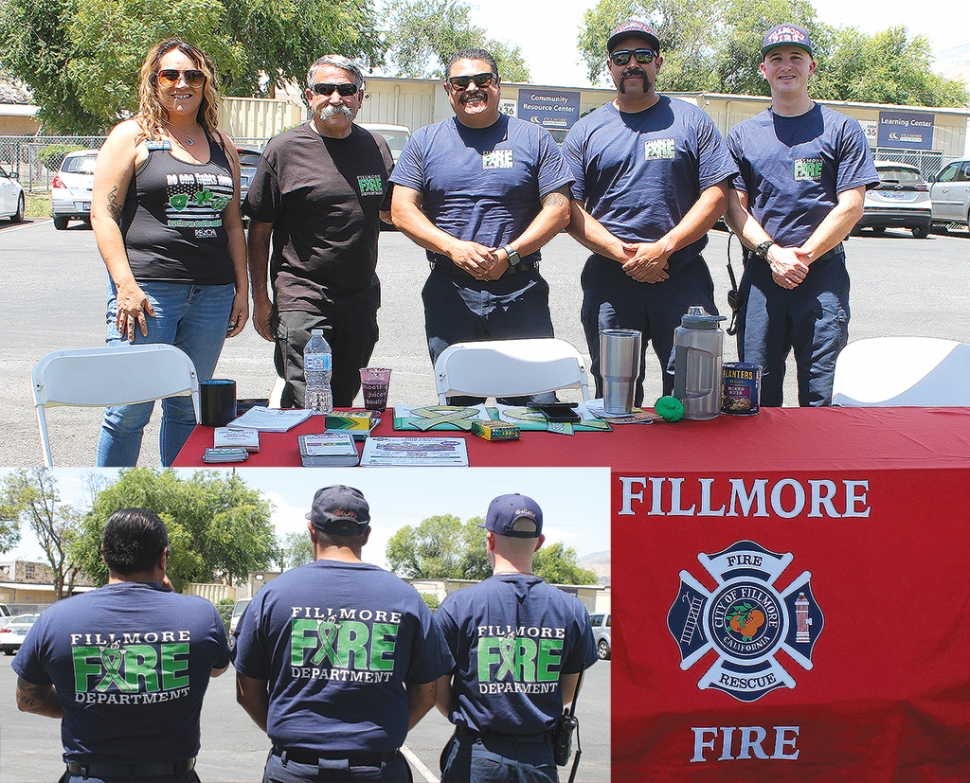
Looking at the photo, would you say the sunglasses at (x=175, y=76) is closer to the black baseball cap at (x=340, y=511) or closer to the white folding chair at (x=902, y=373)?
the black baseball cap at (x=340, y=511)

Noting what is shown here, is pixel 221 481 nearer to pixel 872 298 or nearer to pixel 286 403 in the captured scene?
pixel 286 403

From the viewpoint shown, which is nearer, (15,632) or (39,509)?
(15,632)

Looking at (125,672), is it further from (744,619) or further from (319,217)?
(319,217)

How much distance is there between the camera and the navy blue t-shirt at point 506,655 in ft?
6.84

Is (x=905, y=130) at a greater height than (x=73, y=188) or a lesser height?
greater

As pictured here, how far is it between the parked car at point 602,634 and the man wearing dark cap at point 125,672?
32.3 inches

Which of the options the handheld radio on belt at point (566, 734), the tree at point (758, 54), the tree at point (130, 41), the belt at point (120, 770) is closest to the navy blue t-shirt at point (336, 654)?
the belt at point (120, 770)

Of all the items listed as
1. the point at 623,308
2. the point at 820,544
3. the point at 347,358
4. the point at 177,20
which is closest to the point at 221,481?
the point at 820,544

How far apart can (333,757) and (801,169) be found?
3.07m

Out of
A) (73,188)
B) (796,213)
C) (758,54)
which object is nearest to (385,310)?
(796,213)

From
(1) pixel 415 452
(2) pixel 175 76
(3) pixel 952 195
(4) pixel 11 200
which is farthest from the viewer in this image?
(3) pixel 952 195

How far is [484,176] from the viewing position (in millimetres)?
3830

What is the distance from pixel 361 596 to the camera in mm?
1988

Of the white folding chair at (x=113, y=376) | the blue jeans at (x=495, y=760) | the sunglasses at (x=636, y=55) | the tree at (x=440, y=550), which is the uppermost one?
the sunglasses at (x=636, y=55)
